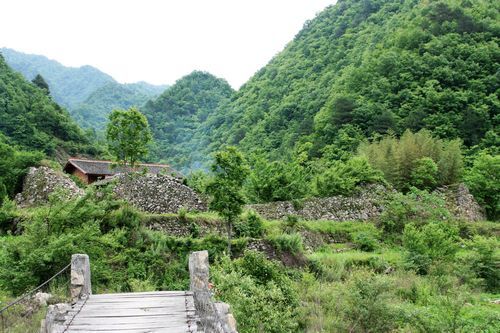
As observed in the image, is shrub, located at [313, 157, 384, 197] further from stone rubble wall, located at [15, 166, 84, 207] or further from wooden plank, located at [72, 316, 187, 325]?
wooden plank, located at [72, 316, 187, 325]

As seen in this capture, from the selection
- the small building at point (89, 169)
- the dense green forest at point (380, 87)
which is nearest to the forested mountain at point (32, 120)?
the small building at point (89, 169)

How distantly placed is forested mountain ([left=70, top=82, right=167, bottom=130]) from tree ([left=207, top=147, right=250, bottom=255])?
54767mm

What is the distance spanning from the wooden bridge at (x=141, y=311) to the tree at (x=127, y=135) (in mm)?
11188

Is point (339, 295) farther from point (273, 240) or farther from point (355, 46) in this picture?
point (355, 46)

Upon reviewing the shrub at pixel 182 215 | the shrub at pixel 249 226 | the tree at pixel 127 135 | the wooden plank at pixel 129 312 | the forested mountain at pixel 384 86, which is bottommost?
the shrub at pixel 249 226

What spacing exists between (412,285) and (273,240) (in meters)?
5.44

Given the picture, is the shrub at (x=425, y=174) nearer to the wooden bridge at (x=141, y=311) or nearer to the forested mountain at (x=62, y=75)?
the wooden bridge at (x=141, y=311)

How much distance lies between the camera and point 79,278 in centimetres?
758

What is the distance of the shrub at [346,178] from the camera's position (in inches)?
976

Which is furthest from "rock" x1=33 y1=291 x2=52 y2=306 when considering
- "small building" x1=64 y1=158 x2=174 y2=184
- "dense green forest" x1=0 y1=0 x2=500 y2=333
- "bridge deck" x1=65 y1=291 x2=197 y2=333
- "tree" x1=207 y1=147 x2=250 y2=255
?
"small building" x1=64 y1=158 x2=174 y2=184

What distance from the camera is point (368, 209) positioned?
24.8 m

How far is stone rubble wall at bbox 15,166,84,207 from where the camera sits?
810 inches

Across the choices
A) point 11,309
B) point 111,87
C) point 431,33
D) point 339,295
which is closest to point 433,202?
point 339,295

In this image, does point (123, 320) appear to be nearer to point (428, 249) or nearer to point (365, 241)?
point (428, 249)
